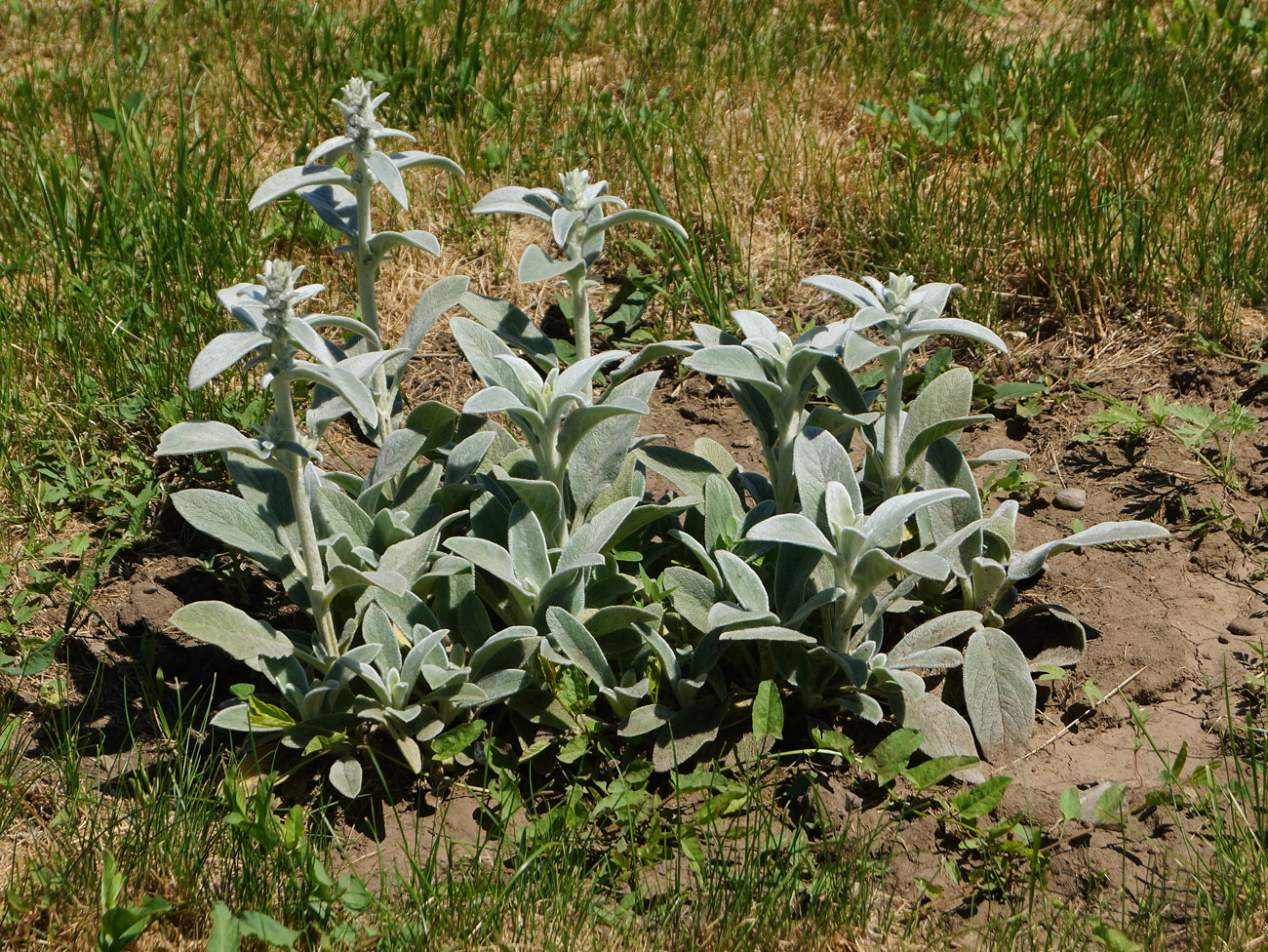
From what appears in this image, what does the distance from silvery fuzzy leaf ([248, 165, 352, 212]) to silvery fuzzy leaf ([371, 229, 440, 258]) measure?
14cm

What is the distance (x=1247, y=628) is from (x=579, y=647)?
1.59 meters

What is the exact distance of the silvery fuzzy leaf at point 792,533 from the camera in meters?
2.15

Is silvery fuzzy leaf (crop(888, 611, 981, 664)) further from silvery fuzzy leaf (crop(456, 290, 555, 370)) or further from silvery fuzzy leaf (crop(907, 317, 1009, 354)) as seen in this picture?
silvery fuzzy leaf (crop(456, 290, 555, 370))

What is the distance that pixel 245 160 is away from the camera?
4090mm

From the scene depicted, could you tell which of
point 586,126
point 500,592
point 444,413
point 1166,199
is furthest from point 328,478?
point 1166,199

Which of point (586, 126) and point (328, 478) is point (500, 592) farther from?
point (586, 126)

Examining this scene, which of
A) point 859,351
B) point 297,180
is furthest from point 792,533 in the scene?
point 297,180

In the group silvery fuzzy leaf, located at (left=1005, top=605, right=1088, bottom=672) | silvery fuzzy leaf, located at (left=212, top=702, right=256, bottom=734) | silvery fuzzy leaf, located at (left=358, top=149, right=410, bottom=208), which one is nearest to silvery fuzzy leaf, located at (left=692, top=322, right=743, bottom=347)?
silvery fuzzy leaf, located at (left=358, top=149, right=410, bottom=208)

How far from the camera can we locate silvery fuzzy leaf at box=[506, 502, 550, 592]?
94.0 inches

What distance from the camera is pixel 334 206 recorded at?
2.69 metres

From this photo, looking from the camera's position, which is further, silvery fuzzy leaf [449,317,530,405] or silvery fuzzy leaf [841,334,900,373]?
silvery fuzzy leaf [449,317,530,405]

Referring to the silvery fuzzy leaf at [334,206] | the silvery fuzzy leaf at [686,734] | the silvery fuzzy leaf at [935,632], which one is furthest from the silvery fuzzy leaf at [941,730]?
the silvery fuzzy leaf at [334,206]

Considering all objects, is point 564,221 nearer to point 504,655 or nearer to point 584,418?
point 584,418

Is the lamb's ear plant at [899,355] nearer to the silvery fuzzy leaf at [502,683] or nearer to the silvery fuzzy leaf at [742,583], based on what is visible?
the silvery fuzzy leaf at [742,583]
